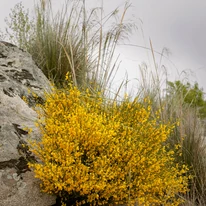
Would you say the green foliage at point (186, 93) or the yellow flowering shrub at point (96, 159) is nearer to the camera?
the yellow flowering shrub at point (96, 159)

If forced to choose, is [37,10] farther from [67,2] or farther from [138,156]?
[138,156]

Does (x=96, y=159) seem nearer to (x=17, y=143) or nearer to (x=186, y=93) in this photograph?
(x=17, y=143)

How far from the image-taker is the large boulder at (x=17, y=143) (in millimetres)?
2789

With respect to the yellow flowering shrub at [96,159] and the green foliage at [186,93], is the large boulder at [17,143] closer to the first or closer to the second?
the yellow flowering shrub at [96,159]

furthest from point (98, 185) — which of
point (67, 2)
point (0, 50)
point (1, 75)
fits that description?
point (67, 2)

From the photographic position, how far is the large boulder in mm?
2789

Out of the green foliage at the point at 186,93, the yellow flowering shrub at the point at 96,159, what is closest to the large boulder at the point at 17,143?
the yellow flowering shrub at the point at 96,159

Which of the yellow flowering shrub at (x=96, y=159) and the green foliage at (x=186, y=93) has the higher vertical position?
the green foliage at (x=186, y=93)

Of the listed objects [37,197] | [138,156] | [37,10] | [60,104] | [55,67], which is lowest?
[37,197]

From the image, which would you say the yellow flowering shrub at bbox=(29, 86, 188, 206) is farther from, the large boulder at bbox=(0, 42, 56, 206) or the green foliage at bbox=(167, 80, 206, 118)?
the green foliage at bbox=(167, 80, 206, 118)

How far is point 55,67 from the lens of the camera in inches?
218

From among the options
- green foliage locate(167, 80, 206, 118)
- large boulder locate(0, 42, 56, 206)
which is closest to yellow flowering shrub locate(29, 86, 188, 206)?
large boulder locate(0, 42, 56, 206)

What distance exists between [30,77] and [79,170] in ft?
7.61

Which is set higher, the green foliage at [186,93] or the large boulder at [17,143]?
the green foliage at [186,93]
